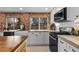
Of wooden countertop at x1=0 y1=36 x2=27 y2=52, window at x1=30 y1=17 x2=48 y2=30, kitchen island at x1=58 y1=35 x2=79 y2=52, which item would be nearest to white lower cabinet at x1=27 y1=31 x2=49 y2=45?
window at x1=30 y1=17 x2=48 y2=30

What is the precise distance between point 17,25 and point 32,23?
0.77 meters

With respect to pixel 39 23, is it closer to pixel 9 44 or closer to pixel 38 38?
pixel 38 38

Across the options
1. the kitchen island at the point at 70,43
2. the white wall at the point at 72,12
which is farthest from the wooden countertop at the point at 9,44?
the white wall at the point at 72,12

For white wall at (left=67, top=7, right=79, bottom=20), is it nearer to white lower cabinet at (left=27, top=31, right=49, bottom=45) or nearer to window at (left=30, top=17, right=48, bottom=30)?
white lower cabinet at (left=27, top=31, right=49, bottom=45)

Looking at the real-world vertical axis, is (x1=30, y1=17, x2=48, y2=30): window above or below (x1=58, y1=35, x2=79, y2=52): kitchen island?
above

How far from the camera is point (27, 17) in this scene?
7.16 m

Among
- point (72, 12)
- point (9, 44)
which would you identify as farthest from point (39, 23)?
point (9, 44)

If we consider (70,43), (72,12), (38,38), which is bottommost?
(38,38)

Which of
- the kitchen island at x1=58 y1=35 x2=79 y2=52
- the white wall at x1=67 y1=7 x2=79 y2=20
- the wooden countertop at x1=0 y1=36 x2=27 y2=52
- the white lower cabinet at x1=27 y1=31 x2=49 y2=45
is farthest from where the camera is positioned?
the white lower cabinet at x1=27 y1=31 x2=49 y2=45
